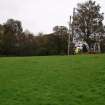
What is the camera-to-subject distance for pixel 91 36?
71.1 m

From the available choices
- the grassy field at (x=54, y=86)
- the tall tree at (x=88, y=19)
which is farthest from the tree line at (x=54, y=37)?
the grassy field at (x=54, y=86)

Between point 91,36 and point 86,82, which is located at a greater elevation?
point 91,36

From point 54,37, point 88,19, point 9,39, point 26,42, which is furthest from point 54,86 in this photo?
point 54,37

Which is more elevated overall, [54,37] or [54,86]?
[54,37]

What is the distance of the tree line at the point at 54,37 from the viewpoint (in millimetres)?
64938

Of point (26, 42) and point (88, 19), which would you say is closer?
point (26, 42)

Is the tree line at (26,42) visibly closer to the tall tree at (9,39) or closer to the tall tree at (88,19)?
the tall tree at (9,39)

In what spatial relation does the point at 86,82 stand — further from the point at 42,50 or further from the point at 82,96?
the point at 42,50

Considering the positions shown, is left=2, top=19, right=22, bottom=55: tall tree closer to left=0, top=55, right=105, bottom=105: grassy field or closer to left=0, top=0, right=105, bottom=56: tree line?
left=0, top=0, right=105, bottom=56: tree line

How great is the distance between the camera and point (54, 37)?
266 ft

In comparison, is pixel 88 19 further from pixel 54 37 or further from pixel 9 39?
pixel 9 39

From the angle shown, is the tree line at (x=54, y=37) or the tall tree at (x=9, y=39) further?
the tree line at (x=54, y=37)

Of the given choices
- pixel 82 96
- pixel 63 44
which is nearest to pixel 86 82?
pixel 82 96

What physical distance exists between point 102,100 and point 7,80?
231 inches
